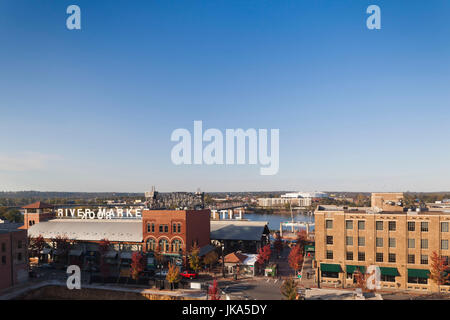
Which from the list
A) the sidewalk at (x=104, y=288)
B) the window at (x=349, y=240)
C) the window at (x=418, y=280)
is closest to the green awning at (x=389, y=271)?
the window at (x=418, y=280)

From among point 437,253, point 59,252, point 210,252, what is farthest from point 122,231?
point 437,253

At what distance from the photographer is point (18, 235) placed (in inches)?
2233

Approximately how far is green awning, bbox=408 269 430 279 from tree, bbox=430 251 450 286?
2.96 feet

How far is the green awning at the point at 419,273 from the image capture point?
48531mm

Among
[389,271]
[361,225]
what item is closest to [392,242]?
[389,271]

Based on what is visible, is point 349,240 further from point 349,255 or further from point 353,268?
point 353,268

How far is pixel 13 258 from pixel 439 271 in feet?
212

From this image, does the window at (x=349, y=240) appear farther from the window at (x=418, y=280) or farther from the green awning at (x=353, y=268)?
the window at (x=418, y=280)

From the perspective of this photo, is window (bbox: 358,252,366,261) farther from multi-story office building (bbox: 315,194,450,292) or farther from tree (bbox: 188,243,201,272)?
tree (bbox: 188,243,201,272)

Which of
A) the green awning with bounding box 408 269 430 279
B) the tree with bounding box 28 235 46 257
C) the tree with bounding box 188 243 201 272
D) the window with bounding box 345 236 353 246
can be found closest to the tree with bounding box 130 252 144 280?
the tree with bounding box 188 243 201 272

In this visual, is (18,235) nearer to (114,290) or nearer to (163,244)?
(114,290)

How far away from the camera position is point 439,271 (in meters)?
46.4

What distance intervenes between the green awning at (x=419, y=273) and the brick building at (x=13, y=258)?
61.7 metres
